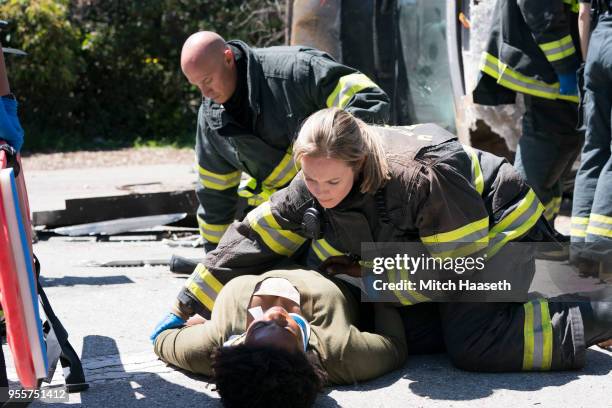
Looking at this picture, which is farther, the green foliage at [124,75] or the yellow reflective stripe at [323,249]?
the green foliage at [124,75]

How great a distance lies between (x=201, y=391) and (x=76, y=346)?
2.43 ft

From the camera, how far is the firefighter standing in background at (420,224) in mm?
3207

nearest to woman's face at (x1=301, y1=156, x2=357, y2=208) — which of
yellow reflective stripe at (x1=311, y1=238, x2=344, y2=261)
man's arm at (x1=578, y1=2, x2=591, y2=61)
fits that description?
yellow reflective stripe at (x1=311, y1=238, x2=344, y2=261)

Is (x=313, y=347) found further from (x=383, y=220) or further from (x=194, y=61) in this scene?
(x=194, y=61)

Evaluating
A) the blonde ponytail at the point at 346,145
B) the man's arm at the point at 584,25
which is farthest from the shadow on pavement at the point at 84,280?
the man's arm at the point at 584,25

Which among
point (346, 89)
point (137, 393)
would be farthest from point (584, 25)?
point (137, 393)

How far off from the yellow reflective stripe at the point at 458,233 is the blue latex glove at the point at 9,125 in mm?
1411

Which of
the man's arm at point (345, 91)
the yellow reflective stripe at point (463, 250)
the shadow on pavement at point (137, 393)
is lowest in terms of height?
the shadow on pavement at point (137, 393)

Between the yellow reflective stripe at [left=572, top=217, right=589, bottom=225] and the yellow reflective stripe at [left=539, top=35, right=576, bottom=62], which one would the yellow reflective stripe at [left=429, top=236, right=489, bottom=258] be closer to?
the yellow reflective stripe at [left=572, top=217, right=589, bottom=225]

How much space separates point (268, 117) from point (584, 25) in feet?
5.00

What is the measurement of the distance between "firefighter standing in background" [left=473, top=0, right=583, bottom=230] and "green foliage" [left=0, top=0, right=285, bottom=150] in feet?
25.0

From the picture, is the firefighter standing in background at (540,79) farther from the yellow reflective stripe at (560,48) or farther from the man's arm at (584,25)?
the man's arm at (584,25)

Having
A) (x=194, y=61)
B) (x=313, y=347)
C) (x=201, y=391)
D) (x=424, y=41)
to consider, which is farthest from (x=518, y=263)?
(x=424, y=41)

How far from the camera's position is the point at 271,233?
3.60 meters
